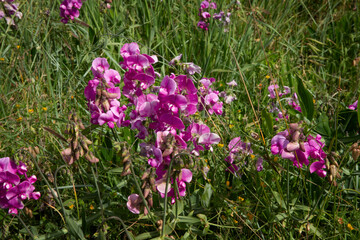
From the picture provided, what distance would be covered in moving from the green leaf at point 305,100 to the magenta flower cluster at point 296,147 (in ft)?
0.62

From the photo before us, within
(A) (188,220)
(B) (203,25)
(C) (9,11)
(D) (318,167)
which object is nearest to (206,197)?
(A) (188,220)

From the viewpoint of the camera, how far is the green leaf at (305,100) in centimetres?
164

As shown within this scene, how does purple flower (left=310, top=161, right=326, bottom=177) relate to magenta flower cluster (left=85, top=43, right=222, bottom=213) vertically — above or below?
below

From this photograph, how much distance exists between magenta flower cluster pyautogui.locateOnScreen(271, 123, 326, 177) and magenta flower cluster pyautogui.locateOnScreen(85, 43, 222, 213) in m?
0.23

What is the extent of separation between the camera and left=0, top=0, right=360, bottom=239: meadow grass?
5.23ft

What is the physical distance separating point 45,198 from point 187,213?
64 centimetres

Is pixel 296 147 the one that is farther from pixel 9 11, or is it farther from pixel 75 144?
pixel 9 11

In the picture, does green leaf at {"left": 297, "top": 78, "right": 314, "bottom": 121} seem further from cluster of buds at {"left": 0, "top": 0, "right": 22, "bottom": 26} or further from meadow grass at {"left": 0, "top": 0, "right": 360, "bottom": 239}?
cluster of buds at {"left": 0, "top": 0, "right": 22, "bottom": 26}

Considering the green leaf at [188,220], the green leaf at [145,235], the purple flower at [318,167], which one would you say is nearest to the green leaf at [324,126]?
the purple flower at [318,167]

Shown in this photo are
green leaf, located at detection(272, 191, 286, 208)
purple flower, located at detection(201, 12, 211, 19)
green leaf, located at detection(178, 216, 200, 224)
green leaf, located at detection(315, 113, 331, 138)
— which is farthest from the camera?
purple flower, located at detection(201, 12, 211, 19)

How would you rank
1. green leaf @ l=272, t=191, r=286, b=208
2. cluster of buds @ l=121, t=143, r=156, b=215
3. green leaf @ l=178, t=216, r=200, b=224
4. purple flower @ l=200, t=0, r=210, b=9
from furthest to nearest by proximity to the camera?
1. purple flower @ l=200, t=0, r=210, b=9
2. green leaf @ l=272, t=191, r=286, b=208
3. green leaf @ l=178, t=216, r=200, b=224
4. cluster of buds @ l=121, t=143, r=156, b=215

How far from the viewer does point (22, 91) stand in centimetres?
255

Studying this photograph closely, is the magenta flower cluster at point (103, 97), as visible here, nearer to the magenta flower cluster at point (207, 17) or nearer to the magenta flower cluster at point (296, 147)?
the magenta flower cluster at point (296, 147)

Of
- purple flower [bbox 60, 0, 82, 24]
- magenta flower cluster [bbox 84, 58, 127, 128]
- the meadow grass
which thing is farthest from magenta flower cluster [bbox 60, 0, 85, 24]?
magenta flower cluster [bbox 84, 58, 127, 128]
